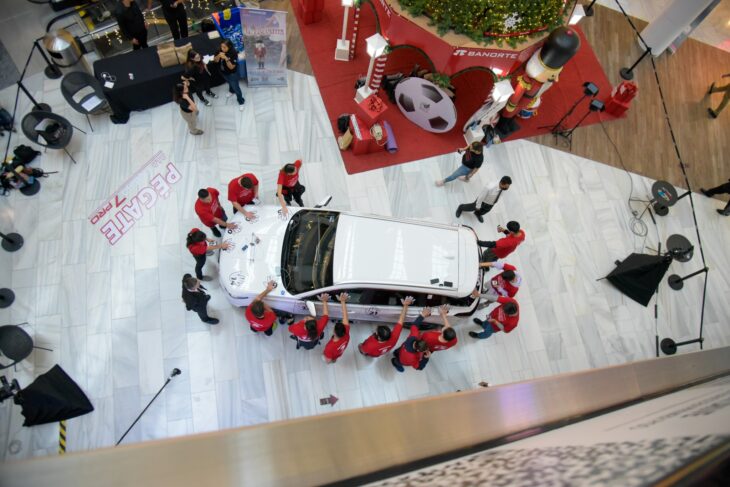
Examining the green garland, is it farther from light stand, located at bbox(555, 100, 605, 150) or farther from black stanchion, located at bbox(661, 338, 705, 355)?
black stanchion, located at bbox(661, 338, 705, 355)

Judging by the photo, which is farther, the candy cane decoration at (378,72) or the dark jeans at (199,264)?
the candy cane decoration at (378,72)

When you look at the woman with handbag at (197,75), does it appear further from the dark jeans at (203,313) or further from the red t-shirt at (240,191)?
the dark jeans at (203,313)

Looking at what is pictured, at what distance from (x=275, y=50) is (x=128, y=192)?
354cm

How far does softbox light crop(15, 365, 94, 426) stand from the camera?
18.9 feet

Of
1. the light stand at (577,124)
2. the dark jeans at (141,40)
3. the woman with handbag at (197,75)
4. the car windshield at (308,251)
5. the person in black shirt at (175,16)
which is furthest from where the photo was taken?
the light stand at (577,124)

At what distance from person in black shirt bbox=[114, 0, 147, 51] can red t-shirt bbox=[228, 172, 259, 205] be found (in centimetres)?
400

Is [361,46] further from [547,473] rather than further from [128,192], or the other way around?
[547,473]

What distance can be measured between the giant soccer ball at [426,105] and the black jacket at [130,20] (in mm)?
4721

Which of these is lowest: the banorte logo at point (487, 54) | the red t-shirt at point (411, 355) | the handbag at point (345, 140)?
the red t-shirt at point (411, 355)

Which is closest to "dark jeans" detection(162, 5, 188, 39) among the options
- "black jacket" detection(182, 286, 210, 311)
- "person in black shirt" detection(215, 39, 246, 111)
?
"person in black shirt" detection(215, 39, 246, 111)

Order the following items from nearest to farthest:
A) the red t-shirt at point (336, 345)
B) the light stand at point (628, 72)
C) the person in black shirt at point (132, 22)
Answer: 1. the red t-shirt at point (336, 345)
2. the person in black shirt at point (132, 22)
3. the light stand at point (628, 72)

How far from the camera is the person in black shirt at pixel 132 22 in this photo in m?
8.15

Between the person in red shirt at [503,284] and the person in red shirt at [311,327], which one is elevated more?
the person in red shirt at [311,327]

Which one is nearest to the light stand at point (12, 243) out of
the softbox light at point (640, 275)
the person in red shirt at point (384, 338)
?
the person in red shirt at point (384, 338)
